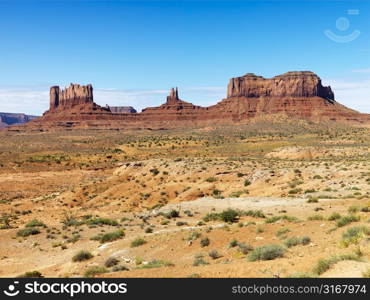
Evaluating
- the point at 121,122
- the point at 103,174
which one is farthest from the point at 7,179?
the point at 121,122

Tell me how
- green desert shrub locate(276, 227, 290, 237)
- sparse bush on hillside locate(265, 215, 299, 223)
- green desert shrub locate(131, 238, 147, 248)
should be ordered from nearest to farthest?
green desert shrub locate(276, 227, 290, 237), green desert shrub locate(131, 238, 147, 248), sparse bush on hillside locate(265, 215, 299, 223)

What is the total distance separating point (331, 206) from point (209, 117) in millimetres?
175588

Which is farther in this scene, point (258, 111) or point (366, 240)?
point (258, 111)

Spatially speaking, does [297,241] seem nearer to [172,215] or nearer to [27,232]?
[172,215]

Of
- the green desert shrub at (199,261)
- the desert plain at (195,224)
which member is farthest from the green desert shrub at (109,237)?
the green desert shrub at (199,261)

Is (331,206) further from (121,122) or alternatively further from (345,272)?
(121,122)

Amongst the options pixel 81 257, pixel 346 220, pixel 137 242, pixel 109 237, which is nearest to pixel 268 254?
pixel 346 220

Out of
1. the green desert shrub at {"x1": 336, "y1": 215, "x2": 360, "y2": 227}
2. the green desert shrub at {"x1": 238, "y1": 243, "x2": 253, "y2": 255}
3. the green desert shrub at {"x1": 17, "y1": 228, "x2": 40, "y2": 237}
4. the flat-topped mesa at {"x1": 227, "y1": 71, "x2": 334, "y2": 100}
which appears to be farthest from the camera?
the flat-topped mesa at {"x1": 227, "y1": 71, "x2": 334, "y2": 100}

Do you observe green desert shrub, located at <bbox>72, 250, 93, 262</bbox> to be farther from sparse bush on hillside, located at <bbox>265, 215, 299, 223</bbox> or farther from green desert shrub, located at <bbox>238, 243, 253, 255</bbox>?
sparse bush on hillside, located at <bbox>265, 215, 299, 223</bbox>

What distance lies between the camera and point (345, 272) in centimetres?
911

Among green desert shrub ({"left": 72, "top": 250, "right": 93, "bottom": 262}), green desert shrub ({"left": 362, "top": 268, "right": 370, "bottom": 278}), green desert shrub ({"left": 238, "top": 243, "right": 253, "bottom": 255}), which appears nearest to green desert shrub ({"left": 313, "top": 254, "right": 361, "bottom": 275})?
green desert shrub ({"left": 362, "top": 268, "right": 370, "bottom": 278})

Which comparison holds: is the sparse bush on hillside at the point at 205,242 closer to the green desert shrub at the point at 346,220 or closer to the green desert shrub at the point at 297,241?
the green desert shrub at the point at 297,241

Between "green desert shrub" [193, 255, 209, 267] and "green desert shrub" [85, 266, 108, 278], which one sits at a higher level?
"green desert shrub" [193, 255, 209, 267]

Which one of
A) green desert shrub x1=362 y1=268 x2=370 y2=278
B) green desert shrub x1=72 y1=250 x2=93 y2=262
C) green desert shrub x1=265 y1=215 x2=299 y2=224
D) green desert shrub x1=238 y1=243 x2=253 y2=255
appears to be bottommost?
green desert shrub x1=72 y1=250 x2=93 y2=262
